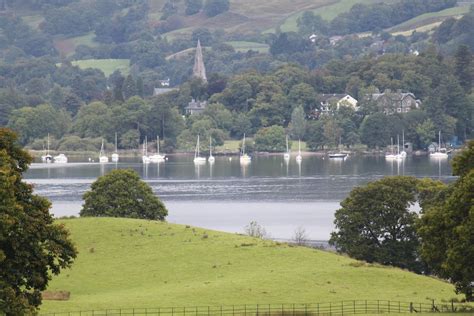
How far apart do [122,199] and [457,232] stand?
3268 centimetres

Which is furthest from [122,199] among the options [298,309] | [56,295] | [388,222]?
[298,309]

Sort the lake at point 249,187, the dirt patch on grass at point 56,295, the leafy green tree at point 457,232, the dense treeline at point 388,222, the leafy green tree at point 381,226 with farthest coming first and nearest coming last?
the lake at point 249,187
the leafy green tree at point 381,226
the dense treeline at point 388,222
the dirt patch on grass at point 56,295
the leafy green tree at point 457,232

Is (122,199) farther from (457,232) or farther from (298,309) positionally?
(457,232)

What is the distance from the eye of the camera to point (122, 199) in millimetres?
78438

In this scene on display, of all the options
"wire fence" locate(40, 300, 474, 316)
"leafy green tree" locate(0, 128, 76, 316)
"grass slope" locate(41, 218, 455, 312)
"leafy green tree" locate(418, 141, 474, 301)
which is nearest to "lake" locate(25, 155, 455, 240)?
"grass slope" locate(41, 218, 455, 312)

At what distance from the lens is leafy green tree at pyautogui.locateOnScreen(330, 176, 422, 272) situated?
66750mm

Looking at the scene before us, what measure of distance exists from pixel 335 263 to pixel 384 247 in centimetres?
792

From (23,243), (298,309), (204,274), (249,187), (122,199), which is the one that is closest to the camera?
(23,243)

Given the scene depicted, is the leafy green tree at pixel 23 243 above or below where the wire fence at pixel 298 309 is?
above

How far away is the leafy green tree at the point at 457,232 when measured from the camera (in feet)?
159

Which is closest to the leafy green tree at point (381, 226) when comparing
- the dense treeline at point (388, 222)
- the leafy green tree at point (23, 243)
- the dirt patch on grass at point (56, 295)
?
the dense treeline at point (388, 222)

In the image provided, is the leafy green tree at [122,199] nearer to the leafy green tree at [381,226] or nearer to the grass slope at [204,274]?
the grass slope at [204,274]

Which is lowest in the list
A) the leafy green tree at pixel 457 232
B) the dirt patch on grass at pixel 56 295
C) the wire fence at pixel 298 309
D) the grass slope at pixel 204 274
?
the wire fence at pixel 298 309

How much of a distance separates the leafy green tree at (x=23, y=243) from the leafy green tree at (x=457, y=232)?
42.8 ft
